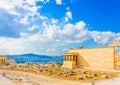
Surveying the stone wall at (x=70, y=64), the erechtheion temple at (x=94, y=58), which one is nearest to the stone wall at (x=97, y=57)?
the erechtheion temple at (x=94, y=58)

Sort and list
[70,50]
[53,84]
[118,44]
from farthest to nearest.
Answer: [70,50] < [118,44] < [53,84]

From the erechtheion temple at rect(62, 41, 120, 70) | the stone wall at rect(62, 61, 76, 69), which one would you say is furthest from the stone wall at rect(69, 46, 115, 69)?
the stone wall at rect(62, 61, 76, 69)

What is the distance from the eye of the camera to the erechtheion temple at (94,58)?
43.7 metres

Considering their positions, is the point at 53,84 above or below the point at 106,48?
below

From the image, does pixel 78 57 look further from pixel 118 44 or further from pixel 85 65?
pixel 118 44

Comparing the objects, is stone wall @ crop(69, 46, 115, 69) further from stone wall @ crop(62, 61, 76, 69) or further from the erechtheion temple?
stone wall @ crop(62, 61, 76, 69)

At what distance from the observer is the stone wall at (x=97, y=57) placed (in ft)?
144

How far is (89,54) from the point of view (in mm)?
50250

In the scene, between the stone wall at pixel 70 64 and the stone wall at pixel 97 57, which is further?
the stone wall at pixel 70 64

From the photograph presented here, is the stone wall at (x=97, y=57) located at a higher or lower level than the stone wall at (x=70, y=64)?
higher

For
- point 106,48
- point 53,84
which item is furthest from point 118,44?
point 53,84

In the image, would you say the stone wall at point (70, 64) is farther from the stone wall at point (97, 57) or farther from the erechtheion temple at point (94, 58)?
the stone wall at point (97, 57)

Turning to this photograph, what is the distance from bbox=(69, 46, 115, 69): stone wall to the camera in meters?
43.8

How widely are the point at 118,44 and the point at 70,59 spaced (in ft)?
45.7
